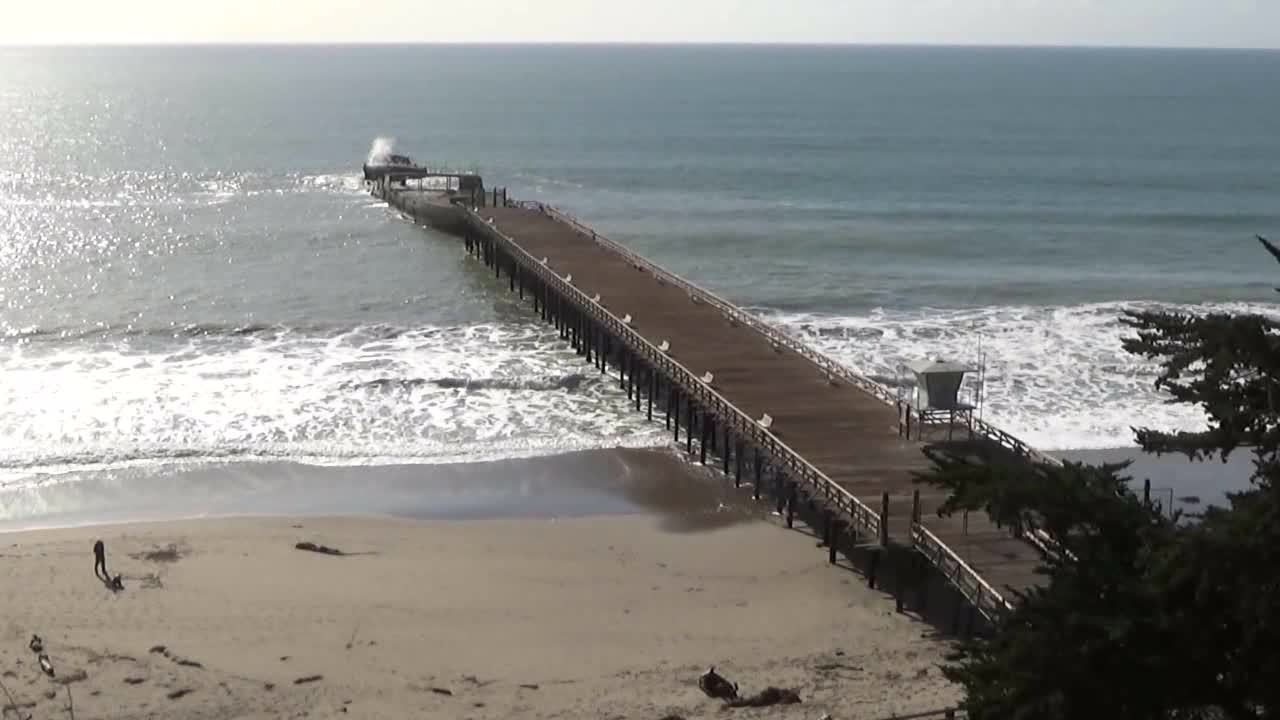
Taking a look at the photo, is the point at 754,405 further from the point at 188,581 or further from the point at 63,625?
the point at 63,625

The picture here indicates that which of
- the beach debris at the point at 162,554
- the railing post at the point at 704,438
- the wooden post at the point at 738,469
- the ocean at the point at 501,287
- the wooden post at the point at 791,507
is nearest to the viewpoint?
the beach debris at the point at 162,554

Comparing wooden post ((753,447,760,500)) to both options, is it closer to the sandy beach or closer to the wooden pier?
the wooden pier

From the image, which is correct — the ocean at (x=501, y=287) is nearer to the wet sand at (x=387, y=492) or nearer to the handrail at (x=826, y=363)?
the wet sand at (x=387, y=492)

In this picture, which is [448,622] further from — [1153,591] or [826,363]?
[1153,591]

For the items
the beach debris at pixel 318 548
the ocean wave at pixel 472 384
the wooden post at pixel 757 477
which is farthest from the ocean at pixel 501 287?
the beach debris at pixel 318 548

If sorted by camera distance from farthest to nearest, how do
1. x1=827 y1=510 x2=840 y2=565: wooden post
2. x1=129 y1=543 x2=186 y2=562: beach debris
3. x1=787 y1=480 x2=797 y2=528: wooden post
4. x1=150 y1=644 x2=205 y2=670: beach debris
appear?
x1=787 y1=480 x2=797 y2=528: wooden post < x1=827 y1=510 x2=840 y2=565: wooden post < x1=129 y1=543 x2=186 y2=562: beach debris < x1=150 y1=644 x2=205 y2=670: beach debris

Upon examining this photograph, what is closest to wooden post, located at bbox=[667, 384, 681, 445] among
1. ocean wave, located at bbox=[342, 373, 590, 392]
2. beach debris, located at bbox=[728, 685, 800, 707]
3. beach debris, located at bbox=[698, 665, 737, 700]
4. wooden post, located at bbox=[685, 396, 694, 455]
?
wooden post, located at bbox=[685, 396, 694, 455]
